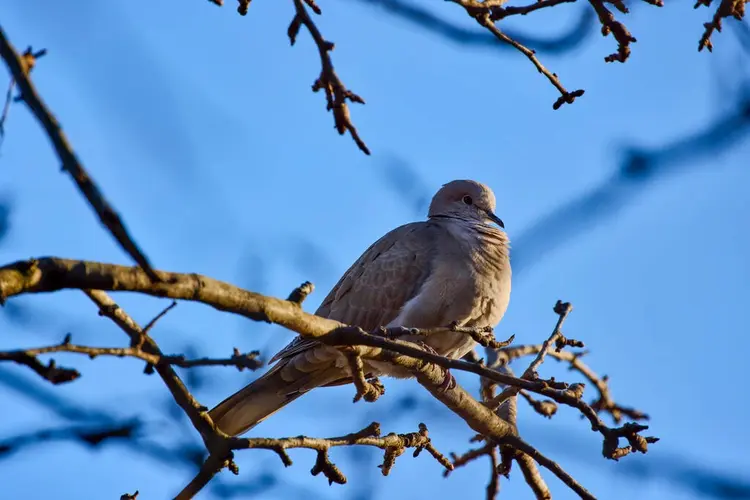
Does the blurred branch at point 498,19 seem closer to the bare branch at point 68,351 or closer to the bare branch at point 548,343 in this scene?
the bare branch at point 548,343

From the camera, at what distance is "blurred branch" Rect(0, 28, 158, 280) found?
72.9 inches

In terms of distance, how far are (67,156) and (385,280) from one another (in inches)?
131

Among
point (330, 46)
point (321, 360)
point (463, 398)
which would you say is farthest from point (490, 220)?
point (330, 46)

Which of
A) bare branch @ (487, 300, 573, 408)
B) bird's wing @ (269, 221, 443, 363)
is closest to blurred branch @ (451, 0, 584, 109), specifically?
bare branch @ (487, 300, 573, 408)

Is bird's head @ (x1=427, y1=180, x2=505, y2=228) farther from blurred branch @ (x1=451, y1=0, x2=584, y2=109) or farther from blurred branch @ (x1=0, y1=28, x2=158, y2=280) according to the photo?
blurred branch @ (x1=0, y1=28, x2=158, y2=280)

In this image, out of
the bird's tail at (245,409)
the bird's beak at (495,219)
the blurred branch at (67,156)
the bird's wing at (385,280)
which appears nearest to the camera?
the blurred branch at (67,156)

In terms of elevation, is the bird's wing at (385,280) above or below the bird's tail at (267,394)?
above

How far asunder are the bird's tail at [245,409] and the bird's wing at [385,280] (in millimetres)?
296

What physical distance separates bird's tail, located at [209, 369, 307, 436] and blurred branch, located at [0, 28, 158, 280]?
2.59m

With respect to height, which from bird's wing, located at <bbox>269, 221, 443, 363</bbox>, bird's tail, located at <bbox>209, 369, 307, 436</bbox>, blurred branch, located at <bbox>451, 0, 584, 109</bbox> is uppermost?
bird's wing, located at <bbox>269, 221, 443, 363</bbox>

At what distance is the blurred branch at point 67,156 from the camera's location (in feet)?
6.08

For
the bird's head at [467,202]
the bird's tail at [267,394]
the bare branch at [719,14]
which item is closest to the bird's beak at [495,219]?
the bird's head at [467,202]

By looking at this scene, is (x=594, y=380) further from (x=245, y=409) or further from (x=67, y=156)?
(x=67, y=156)

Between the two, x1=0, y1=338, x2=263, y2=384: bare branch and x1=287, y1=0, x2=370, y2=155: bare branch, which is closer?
x1=0, y1=338, x2=263, y2=384: bare branch
